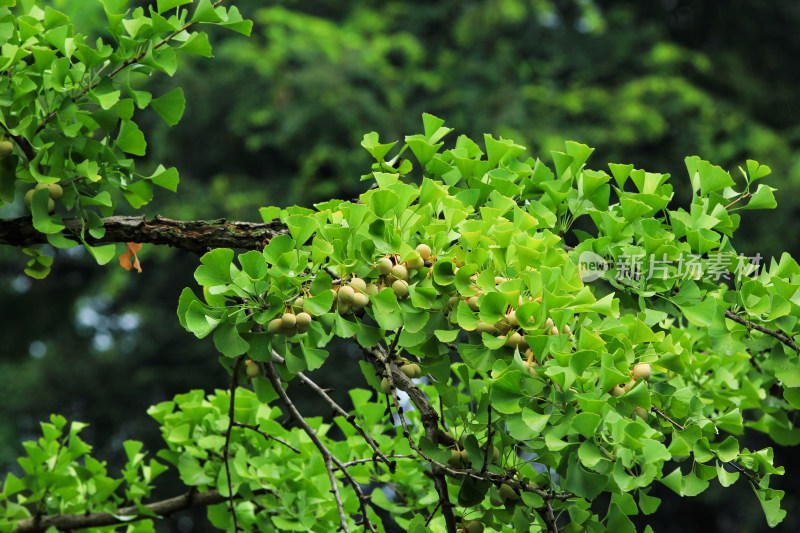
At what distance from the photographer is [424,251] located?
91 centimetres

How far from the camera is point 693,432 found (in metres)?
0.86

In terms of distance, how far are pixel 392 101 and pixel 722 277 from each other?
143 inches

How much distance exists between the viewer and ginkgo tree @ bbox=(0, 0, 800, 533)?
817 mm

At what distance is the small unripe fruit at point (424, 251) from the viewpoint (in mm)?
907

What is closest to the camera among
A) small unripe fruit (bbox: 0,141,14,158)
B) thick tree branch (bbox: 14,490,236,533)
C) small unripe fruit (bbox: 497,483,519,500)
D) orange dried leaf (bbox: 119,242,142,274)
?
small unripe fruit (bbox: 497,483,519,500)

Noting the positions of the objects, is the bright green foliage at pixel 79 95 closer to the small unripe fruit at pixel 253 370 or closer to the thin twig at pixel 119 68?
the thin twig at pixel 119 68

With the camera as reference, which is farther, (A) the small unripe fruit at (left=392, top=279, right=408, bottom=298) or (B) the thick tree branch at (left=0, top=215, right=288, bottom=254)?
(B) the thick tree branch at (left=0, top=215, right=288, bottom=254)

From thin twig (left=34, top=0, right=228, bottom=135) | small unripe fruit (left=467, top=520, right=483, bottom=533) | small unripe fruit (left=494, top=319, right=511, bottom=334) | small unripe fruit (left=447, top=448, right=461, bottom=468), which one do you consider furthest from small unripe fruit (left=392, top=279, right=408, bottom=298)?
thin twig (left=34, top=0, right=228, bottom=135)

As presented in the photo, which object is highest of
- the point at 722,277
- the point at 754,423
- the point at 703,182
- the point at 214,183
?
the point at 703,182

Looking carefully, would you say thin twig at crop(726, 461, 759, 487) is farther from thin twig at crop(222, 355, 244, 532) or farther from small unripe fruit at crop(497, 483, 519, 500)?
thin twig at crop(222, 355, 244, 532)

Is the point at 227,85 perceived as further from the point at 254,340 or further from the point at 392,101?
the point at 254,340

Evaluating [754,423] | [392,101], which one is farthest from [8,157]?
[392,101]

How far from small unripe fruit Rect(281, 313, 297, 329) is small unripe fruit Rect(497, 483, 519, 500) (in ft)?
1.02

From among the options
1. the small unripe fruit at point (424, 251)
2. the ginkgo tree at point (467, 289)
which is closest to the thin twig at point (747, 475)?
the ginkgo tree at point (467, 289)
